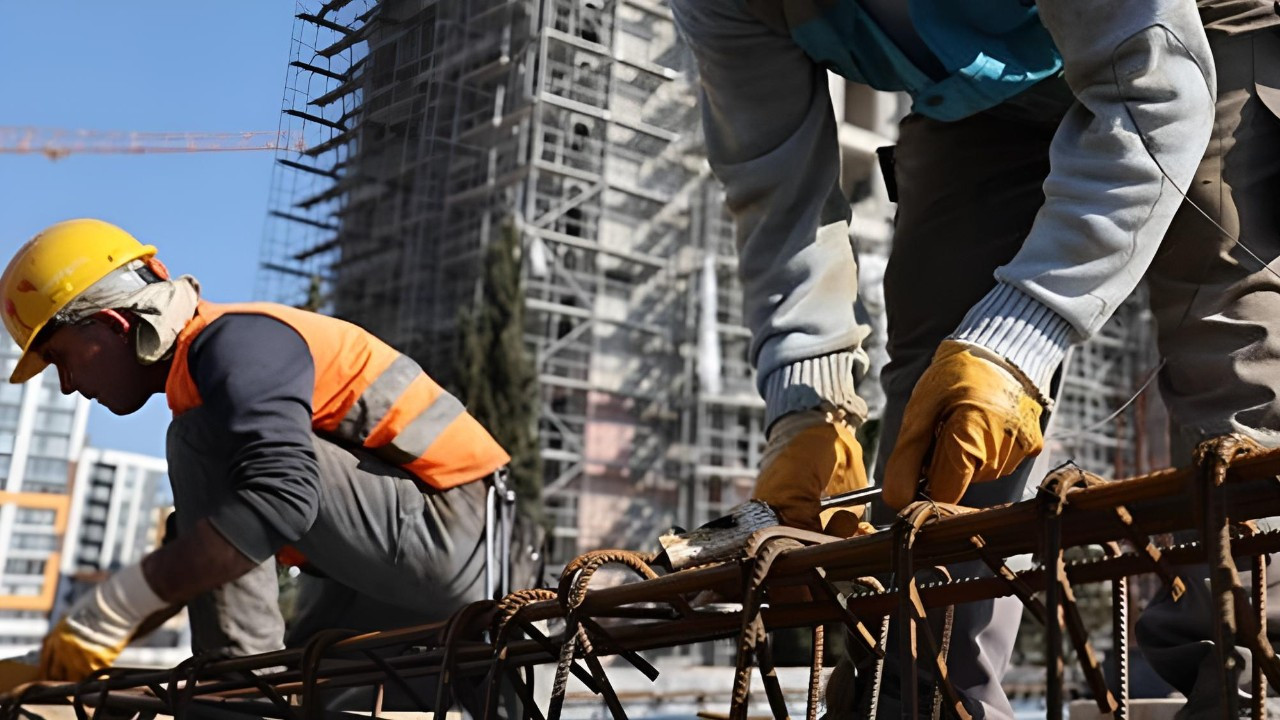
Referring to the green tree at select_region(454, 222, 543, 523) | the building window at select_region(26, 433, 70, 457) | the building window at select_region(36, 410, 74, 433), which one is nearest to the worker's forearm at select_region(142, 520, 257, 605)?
the building window at select_region(36, 410, 74, 433)

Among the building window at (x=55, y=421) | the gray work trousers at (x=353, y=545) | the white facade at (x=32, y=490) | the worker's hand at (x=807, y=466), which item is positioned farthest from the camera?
the building window at (x=55, y=421)

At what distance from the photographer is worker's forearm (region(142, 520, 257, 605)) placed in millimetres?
1621

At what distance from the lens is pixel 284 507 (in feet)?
5.39

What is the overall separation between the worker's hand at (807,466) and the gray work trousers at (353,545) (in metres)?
0.78

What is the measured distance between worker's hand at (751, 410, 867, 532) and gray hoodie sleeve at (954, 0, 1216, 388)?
261 mm

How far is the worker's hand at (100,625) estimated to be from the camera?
1.62m

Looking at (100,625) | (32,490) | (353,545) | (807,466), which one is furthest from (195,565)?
(32,490)

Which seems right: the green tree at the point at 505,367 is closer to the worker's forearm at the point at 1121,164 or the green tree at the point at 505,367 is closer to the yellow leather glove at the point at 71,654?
the yellow leather glove at the point at 71,654

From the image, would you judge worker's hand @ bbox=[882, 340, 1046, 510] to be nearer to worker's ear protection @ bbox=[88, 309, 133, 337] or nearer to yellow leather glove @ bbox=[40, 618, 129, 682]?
yellow leather glove @ bbox=[40, 618, 129, 682]

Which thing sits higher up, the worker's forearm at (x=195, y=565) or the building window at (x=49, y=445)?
the building window at (x=49, y=445)

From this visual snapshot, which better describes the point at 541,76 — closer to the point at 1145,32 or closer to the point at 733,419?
the point at 1145,32

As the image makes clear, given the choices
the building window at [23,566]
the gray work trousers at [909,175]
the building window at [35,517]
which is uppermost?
the gray work trousers at [909,175]

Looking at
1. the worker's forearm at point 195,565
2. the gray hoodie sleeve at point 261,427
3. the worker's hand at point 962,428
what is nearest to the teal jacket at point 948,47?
the worker's hand at point 962,428

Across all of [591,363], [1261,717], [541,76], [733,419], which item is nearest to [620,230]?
[591,363]
